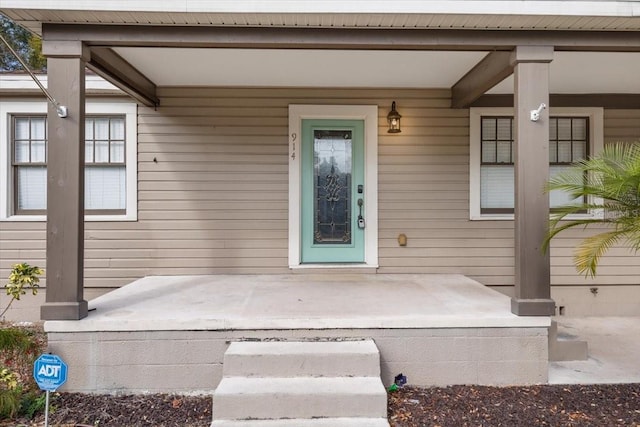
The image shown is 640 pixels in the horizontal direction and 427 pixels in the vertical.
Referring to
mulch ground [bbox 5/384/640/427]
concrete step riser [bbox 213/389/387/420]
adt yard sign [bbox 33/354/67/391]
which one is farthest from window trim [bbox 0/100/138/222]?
concrete step riser [bbox 213/389/387/420]

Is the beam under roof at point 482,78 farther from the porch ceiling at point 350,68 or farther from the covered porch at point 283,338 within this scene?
the covered porch at point 283,338

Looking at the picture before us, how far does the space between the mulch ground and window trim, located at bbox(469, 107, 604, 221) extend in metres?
2.25

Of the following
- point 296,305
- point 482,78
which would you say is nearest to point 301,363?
point 296,305

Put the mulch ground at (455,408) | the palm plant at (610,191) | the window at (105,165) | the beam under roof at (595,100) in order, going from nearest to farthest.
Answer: the palm plant at (610,191), the mulch ground at (455,408), the window at (105,165), the beam under roof at (595,100)

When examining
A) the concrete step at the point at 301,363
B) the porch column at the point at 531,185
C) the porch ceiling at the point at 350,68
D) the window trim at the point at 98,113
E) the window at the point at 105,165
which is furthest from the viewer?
the window at the point at 105,165

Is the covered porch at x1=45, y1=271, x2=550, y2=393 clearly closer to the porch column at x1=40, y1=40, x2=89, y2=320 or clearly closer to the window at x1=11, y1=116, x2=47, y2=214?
the porch column at x1=40, y1=40, x2=89, y2=320

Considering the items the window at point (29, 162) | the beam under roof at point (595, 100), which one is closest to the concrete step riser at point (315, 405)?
the beam under roof at point (595, 100)

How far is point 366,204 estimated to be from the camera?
4.82 meters

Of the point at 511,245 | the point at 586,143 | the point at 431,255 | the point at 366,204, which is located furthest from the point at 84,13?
the point at 586,143

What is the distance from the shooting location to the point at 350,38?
3.21 m

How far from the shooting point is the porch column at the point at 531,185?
313cm

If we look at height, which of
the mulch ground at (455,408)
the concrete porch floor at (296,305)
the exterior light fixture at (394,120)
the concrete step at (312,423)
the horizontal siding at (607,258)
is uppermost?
the exterior light fixture at (394,120)

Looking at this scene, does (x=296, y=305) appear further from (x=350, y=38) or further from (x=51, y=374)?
(x=350, y=38)

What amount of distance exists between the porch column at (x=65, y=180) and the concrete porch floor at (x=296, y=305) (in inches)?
11.3
